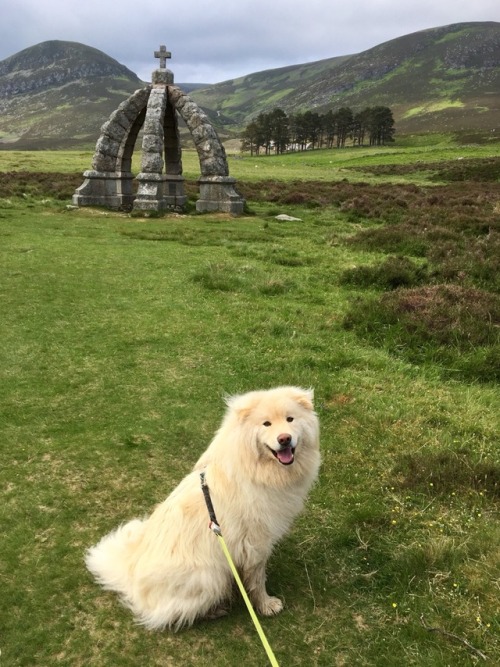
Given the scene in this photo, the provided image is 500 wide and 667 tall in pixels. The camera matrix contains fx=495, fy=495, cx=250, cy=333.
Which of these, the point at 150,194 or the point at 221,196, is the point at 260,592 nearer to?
the point at 150,194

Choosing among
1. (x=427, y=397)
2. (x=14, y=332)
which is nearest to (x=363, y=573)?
(x=427, y=397)

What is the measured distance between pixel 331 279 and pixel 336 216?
44.0 feet

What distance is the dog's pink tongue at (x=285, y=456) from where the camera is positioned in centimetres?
349

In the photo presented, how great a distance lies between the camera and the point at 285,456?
11.5ft

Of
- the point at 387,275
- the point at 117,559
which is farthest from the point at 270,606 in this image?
the point at 387,275

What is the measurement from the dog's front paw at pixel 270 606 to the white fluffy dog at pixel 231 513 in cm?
33

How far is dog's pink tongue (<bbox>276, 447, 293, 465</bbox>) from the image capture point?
3492mm

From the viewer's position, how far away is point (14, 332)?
384 inches

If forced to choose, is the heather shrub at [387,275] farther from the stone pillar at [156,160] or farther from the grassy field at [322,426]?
the stone pillar at [156,160]

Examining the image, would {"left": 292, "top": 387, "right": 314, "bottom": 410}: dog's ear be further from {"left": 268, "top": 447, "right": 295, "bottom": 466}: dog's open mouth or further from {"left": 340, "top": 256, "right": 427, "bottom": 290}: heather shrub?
{"left": 340, "top": 256, "right": 427, "bottom": 290}: heather shrub

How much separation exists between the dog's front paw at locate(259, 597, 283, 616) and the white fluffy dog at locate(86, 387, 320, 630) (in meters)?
0.33

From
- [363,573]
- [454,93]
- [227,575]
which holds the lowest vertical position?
[363,573]

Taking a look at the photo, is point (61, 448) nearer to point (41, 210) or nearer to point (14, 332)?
point (14, 332)

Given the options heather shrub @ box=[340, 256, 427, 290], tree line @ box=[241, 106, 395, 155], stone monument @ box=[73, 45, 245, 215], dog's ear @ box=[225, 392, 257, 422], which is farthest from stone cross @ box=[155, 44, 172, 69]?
tree line @ box=[241, 106, 395, 155]
